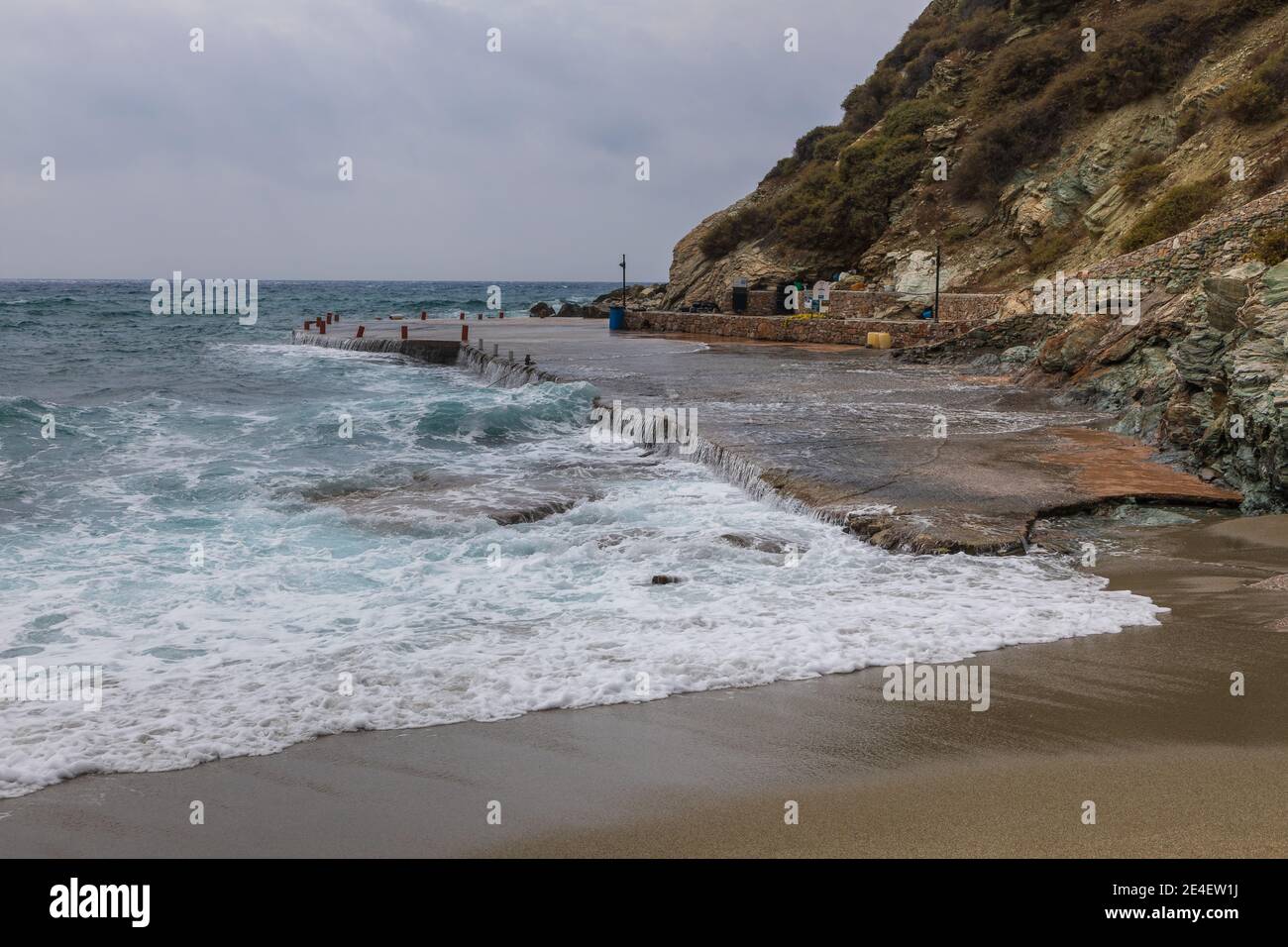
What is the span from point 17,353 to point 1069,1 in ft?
133

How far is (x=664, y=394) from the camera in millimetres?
18328

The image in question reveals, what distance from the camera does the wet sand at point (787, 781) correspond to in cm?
420

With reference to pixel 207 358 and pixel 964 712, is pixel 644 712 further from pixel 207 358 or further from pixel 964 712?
pixel 207 358

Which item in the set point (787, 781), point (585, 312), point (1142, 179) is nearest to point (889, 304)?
point (1142, 179)

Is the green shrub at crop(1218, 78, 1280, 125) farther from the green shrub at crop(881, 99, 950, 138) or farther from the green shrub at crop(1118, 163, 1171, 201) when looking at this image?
the green shrub at crop(881, 99, 950, 138)

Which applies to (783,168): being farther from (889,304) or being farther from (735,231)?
(889,304)

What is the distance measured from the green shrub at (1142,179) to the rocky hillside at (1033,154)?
49 millimetres

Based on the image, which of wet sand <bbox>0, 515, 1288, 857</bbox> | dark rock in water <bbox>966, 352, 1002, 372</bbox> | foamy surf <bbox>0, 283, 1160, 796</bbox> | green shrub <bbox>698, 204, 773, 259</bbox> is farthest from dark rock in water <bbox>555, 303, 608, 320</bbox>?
wet sand <bbox>0, 515, 1288, 857</bbox>

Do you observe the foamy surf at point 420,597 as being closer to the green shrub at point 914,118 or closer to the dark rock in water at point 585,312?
the green shrub at point 914,118

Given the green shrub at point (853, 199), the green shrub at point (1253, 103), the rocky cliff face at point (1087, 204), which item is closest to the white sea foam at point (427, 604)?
the rocky cliff face at point (1087, 204)

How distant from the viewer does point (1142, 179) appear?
26.5 meters

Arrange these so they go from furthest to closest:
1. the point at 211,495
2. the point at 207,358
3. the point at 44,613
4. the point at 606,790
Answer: the point at 207,358
the point at 211,495
the point at 44,613
the point at 606,790

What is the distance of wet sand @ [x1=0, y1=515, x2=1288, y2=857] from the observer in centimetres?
420
